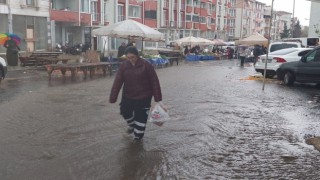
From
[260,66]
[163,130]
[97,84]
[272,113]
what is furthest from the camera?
[260,66]

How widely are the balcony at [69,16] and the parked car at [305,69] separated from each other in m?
24.1

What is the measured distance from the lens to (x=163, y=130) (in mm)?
7738

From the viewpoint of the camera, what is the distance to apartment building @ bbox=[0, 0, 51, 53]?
2919cm

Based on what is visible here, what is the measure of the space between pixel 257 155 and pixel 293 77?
1008cm

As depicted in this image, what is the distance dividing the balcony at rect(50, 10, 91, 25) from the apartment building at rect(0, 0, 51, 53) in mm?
856

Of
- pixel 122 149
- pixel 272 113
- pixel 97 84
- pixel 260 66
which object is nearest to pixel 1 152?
pixel 122 149

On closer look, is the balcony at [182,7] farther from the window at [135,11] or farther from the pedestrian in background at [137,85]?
the pedestrian in background at [137,85]

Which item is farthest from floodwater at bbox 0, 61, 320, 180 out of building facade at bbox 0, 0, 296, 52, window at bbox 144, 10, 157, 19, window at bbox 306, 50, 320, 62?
window at bbox 144, 10, 157, 19

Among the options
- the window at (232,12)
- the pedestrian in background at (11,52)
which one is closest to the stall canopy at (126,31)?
the pedestrian in background at (11,52)

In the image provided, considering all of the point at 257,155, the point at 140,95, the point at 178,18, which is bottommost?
the point at 257,155

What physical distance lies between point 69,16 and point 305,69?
86.9 feet

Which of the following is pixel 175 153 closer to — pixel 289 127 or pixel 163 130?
pixel 163 130

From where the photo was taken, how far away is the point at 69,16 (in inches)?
1454

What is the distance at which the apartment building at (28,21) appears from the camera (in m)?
29.2
